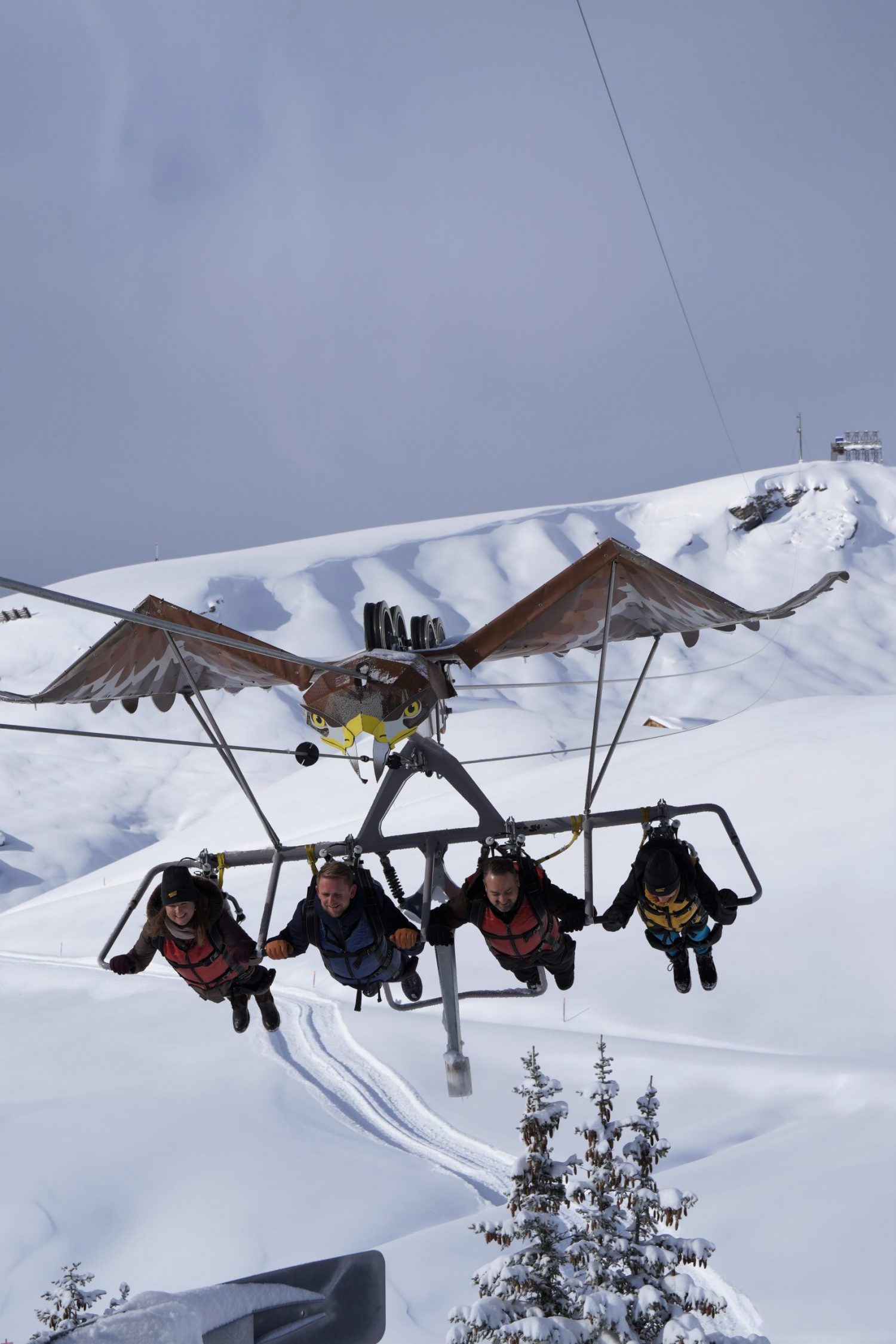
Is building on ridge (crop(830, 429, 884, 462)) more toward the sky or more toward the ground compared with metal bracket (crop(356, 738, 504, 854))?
more toward the sky

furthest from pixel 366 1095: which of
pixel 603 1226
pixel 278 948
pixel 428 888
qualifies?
pixel 278 948

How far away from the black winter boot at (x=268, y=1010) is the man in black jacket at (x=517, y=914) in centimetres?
123

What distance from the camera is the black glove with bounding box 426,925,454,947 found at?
768 centimetres

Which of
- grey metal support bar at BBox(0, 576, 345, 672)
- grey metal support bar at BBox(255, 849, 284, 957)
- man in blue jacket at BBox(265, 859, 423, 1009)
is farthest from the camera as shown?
grey metal support bar at BBox(255, 849, 284, 957)

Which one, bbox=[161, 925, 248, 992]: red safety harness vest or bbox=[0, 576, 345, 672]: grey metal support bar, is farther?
bbox=[161, 925, 248, 992]: red safety harness vest

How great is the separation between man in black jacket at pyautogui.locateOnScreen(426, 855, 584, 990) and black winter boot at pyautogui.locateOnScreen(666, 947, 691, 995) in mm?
909

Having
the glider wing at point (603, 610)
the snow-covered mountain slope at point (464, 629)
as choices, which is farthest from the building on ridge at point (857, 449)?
the glider wing at point (603, 610)

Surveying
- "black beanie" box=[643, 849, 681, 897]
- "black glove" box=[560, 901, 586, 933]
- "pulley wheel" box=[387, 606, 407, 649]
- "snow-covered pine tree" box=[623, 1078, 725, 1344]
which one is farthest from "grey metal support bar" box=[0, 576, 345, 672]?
"snow-covered pine tree" box=[623, 1078, 725, 1344]

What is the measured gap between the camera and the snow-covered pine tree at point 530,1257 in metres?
14.0

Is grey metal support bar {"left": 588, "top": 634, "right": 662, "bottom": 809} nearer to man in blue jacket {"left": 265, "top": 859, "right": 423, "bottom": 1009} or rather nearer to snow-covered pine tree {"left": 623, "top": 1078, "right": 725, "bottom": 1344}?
man in blue jacket {"left": 265, "top": 859, "right": 423, "bottom": 1009}

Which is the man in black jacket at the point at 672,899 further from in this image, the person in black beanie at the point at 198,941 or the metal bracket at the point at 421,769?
the person in black beanie at the point at 198,941

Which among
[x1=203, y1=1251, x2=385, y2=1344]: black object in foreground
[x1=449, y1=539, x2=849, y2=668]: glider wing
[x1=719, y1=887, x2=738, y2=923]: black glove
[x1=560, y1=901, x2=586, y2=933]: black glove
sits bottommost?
[x1=203, y1=1251, x2=385, y2=1344]: black object in foreground

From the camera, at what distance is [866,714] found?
51062mm

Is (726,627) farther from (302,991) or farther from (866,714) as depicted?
(866,714)
